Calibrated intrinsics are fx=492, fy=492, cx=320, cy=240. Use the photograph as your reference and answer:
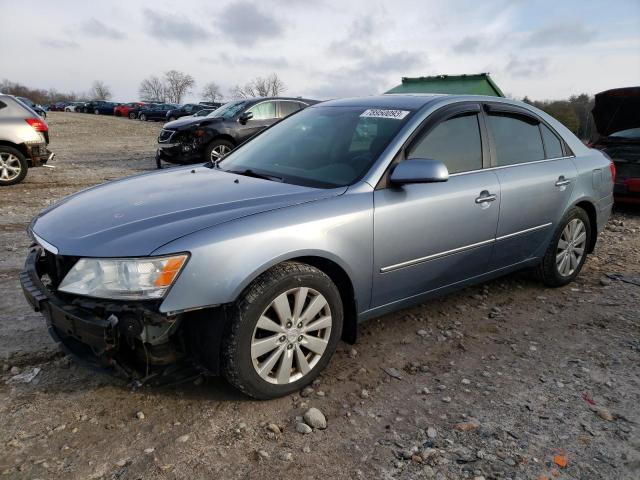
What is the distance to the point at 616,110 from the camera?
26.9 ft

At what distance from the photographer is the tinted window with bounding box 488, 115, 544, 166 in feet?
11.8

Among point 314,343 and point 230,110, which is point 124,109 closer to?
point 230,110

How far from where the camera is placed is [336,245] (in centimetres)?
260

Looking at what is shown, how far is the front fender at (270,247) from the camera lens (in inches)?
85.7

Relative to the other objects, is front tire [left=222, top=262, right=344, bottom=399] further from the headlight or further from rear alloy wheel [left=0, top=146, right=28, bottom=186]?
rear alloy wheel [left=0, top=146, right=28, bottom=186]

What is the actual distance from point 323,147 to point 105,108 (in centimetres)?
5332

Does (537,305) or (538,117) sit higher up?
(538,117)

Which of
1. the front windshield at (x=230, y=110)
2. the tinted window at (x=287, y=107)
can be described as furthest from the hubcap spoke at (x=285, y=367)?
the tinted window at (x=287, y=107)

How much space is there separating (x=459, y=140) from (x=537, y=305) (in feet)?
5.11

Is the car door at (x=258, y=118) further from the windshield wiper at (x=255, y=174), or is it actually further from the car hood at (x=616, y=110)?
the windshield wiper at (x=255, y=174)

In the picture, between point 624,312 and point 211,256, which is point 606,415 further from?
point 211,256

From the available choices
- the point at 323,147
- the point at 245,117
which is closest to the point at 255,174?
the point at 323,147

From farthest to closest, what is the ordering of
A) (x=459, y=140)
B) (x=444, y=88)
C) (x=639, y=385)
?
(x=444, y=88) < (x=459, y=140) < (x=639, y=385)

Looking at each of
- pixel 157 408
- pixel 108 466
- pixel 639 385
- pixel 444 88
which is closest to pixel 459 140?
pixel 639 385
